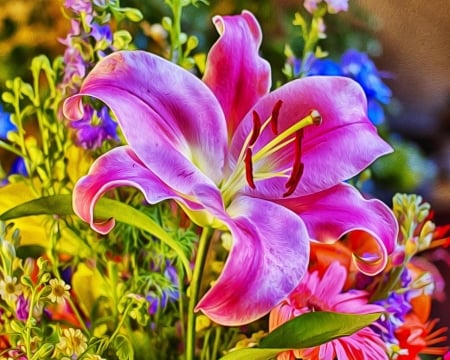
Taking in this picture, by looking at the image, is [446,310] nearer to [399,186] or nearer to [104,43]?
[399,186]

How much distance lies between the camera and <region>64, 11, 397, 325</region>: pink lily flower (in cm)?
53

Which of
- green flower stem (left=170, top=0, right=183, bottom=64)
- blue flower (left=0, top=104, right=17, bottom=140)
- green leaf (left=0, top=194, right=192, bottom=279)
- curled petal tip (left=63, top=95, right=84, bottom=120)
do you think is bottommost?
green leaf (left=0, top=194, right=192, bottom=279)

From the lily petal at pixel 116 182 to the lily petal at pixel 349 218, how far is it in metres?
0.09

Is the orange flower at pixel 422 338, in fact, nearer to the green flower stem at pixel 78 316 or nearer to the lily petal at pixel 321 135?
the lily petal at pixel 321 135

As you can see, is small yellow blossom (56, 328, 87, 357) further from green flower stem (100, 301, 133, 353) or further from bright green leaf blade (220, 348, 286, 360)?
bright green leaf blade (220, 348, 286, 360)

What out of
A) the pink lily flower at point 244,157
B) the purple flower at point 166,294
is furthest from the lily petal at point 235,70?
the purple flower at point 166,294

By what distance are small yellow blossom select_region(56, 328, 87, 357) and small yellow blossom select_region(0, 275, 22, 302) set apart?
0.16ft

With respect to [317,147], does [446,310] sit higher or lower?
lower

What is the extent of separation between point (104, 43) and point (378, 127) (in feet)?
0.75

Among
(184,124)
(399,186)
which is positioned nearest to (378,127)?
(399,186)

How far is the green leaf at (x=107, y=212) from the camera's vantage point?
540 millimetres

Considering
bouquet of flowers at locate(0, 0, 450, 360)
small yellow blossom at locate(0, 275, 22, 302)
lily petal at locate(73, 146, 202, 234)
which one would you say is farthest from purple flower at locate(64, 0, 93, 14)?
small yellow blossom at locate(0, 275, 22, 302)

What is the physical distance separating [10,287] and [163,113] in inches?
7.1

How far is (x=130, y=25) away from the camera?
56 centimetres
